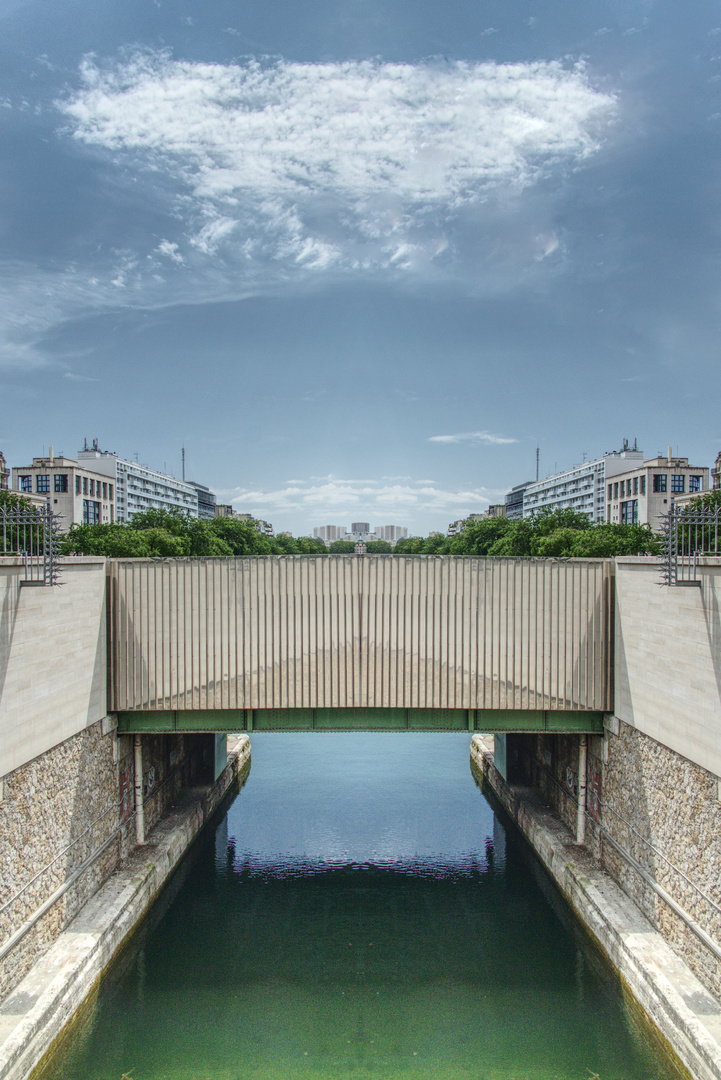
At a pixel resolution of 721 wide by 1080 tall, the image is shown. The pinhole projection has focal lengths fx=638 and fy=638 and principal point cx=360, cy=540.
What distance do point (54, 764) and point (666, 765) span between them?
38.9 feet

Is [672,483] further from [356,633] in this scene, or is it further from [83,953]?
[83,953]

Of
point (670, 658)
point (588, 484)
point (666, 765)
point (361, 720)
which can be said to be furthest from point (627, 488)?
point (666, 765)

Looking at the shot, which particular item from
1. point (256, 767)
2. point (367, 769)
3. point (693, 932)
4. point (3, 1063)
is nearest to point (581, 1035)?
point (693, 932)

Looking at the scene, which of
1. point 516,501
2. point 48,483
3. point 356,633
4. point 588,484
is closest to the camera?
point 356,633

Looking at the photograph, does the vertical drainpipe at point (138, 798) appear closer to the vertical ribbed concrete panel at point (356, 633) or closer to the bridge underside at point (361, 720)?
the bridge underside at point (361, 720)

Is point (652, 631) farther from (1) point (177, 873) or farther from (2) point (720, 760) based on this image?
(1) point (177, 873)

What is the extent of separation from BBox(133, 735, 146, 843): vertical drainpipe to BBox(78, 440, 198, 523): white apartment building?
71532mm

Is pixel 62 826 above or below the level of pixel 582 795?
above

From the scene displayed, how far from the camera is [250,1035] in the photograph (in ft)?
38.1

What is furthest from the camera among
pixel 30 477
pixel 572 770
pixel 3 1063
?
pixel 30 477

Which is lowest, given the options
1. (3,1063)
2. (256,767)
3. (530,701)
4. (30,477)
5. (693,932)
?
(256,767)

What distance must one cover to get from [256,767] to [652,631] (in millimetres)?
Result: 21528

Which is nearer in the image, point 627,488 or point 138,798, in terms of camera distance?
point 138,798

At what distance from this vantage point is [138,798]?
1669 centimetres
